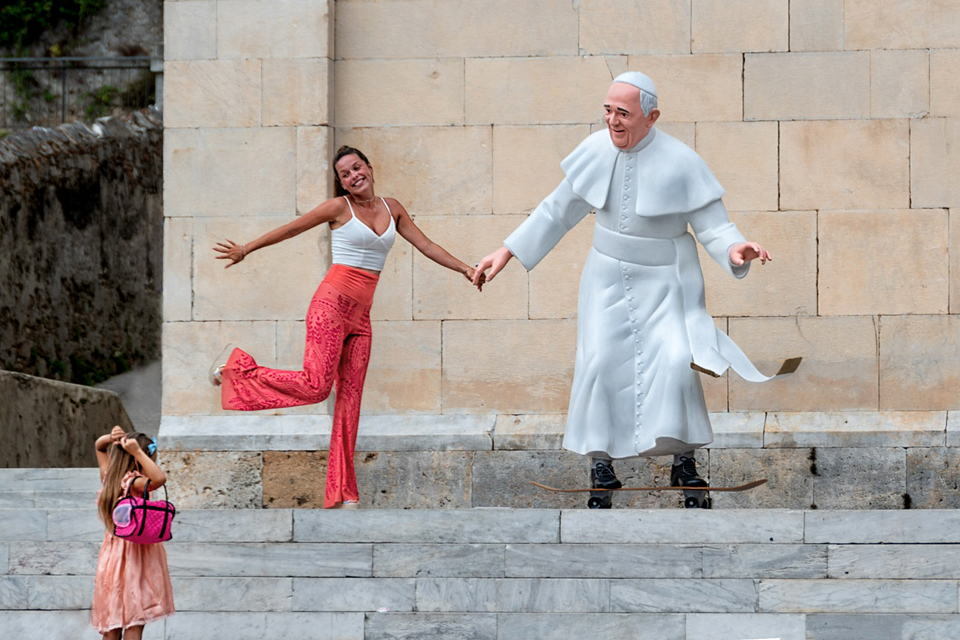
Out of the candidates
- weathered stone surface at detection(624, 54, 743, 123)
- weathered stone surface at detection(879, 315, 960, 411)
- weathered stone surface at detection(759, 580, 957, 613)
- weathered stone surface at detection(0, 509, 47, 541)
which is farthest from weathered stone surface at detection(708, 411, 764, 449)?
weathered stone surface at detection(0, 509, 47, 541)

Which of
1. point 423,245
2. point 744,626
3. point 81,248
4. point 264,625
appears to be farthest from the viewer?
point 81,248

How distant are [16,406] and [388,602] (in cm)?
686

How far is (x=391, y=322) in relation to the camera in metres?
9.61

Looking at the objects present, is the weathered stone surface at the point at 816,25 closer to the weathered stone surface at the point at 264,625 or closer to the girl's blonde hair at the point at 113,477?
the weathered stone surface at the point at 264,625

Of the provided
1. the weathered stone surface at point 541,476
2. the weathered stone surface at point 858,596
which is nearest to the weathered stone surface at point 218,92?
the weathered stone surface at point 541,476

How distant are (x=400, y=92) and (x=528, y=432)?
2478mm

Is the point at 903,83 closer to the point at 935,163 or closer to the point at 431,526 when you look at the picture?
the point at 935,163

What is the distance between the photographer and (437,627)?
6656mm

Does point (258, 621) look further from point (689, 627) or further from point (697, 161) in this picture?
point (697, 161)

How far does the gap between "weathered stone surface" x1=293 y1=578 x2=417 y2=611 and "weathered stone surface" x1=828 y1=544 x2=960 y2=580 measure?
6.73 feet

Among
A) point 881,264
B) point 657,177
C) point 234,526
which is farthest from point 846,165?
point 234,526

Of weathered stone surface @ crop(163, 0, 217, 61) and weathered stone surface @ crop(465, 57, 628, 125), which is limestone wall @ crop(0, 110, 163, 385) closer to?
weathered stone surface @ crop(163, 0, 217, 61)

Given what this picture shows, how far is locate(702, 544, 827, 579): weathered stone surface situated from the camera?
22.1 ft

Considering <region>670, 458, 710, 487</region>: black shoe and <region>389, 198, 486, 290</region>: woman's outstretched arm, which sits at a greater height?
<region>389, 198, 486, 290</region>: woman's outstretched arm
